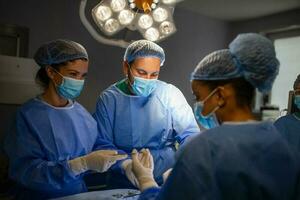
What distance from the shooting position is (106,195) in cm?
158

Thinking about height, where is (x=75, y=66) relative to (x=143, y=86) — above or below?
above

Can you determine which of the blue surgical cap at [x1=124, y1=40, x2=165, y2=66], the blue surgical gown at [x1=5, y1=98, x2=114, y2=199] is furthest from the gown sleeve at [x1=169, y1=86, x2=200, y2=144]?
the blue surgical gown at [x1=5, y1=98, x2=114, y2=199]

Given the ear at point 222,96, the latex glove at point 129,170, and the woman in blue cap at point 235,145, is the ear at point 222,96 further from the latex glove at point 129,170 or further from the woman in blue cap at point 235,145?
the latex glove at point 129,170

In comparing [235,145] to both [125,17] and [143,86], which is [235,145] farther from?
[125,17]

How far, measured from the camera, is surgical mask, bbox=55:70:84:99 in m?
1.71

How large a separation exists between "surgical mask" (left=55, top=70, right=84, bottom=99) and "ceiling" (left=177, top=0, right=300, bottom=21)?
1.66 meters

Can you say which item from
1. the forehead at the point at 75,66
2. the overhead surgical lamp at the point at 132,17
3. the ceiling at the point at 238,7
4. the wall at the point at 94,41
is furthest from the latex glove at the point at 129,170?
the ceiling at the point at 238,7

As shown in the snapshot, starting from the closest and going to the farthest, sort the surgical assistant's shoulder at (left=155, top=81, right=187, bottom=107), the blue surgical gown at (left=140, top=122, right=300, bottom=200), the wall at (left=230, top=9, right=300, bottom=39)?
1. the blue surgical gown at (left=140, top=122, right=300, bottom=200)
2. the surgical assistant's shoulder at (left=155, top=81, right=187, bottom=107)
3. the wall at (left=230, top=9, right=300, bottom=39)

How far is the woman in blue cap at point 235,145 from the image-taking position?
963mm

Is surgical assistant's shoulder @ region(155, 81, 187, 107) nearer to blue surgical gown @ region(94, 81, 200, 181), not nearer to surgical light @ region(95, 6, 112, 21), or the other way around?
blue surgical gown @ region(94, 81, 200, 181)

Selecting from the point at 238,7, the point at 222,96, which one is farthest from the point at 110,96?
the point at 238,7

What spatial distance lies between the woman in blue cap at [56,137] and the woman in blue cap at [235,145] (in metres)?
0.49

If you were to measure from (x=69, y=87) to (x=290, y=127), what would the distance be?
1.55 m

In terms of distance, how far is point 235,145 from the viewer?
3.23 ft
